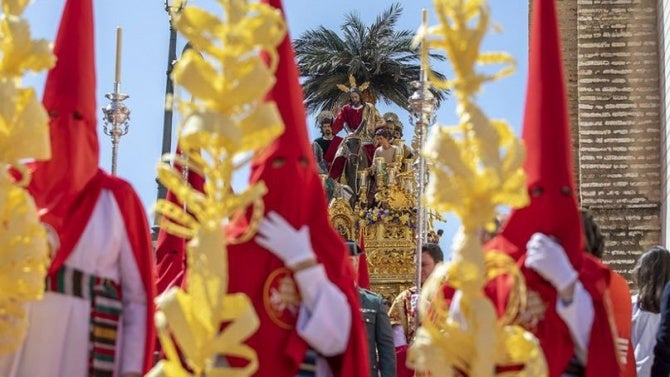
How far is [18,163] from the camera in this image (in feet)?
17.1

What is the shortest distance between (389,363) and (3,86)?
4019 millimetres

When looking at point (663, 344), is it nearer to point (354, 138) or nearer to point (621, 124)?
point (621, 124)

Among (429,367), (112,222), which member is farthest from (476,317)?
(112,222)

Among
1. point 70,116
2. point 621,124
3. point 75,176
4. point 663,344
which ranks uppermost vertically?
point 621,124

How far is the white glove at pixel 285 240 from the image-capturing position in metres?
6.28

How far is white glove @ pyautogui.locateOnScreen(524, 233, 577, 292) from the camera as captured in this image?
6.31 metres

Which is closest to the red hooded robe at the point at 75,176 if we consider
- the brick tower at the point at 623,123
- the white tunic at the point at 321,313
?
the white tunic at the point at 321,313

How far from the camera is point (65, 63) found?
6633mm

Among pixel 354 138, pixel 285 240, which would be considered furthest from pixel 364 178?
pixel 285 240

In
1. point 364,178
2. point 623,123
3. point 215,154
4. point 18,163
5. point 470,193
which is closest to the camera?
point 215,154

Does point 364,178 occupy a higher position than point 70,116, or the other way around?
point 364,178

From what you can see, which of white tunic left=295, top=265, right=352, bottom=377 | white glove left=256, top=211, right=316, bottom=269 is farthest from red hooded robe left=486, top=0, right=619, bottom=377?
white glove left=256, top=211, right=316, bottom=269

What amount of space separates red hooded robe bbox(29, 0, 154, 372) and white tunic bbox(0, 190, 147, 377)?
3 cm

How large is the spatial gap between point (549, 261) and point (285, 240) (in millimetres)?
1066
